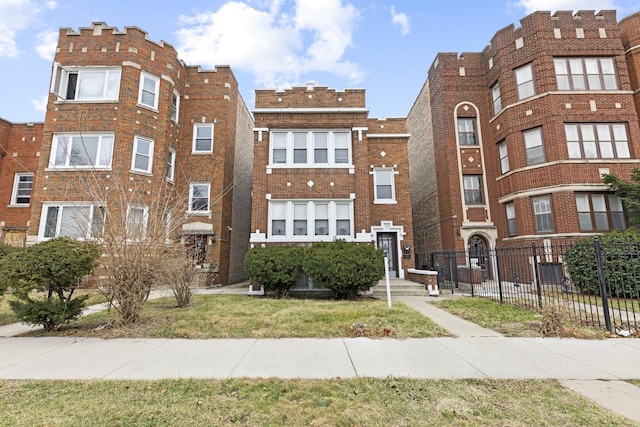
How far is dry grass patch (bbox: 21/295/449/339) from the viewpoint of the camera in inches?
243

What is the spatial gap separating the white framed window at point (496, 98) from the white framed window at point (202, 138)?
15.6 meters

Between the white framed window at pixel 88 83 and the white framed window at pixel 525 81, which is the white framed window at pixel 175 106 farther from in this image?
the white framed window at pixel 525 81

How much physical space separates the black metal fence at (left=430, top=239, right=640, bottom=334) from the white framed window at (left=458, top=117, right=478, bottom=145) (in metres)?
6.66

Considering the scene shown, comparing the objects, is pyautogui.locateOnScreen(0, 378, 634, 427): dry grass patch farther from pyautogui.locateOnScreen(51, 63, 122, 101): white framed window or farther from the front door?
pyautogui.locateOnScreen(51, 63, 122, 101): white framed window

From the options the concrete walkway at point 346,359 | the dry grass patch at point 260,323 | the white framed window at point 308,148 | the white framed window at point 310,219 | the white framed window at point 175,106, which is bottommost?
the concrete walkway at point 346,359

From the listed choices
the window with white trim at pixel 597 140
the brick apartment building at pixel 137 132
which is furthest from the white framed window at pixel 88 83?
the window with white trim at pixel 597 140

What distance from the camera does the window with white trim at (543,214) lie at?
14375 mm

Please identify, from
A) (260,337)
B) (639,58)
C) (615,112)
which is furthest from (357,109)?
(639,58)

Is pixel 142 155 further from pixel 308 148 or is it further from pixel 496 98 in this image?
pixel 496 98

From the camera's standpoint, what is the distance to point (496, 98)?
56.2 feet

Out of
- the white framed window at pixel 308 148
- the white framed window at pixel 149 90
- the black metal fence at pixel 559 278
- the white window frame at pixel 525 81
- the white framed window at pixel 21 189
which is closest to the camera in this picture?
the black metal fence at pixel 559 278

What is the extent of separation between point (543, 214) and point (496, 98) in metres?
6.94

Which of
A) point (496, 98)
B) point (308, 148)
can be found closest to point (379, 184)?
point (308, 148)

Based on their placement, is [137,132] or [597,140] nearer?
[137,132]
